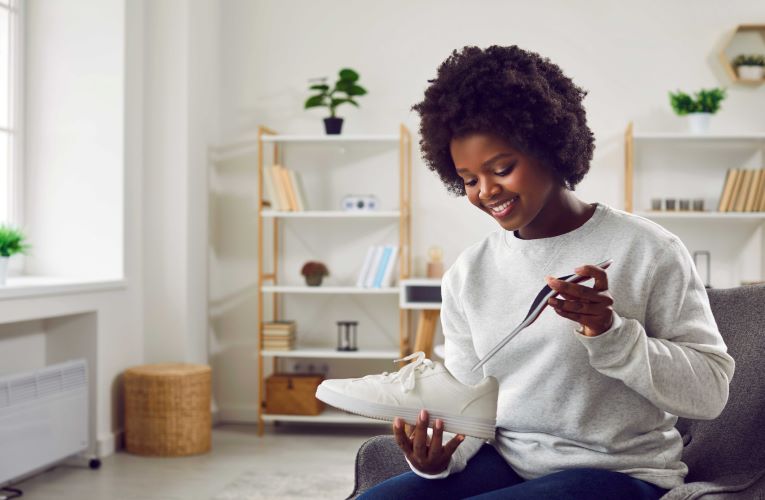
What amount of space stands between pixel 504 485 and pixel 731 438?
40cm

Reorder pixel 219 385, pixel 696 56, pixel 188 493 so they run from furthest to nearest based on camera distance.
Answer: pixel 219 385, pixel 696 56, pixel 188 493

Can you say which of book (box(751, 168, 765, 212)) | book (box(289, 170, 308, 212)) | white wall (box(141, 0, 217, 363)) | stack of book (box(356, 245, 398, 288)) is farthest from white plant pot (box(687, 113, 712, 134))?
white wall (box(141, 0, 217, 363))

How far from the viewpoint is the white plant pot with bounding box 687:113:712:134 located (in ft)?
13.4

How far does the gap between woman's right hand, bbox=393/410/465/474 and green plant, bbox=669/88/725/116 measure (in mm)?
3277

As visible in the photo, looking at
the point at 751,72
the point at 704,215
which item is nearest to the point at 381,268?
the point at 704,215

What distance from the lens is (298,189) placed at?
13.8 feet

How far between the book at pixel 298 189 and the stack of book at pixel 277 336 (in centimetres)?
60

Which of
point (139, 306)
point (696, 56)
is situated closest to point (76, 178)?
point (139, 306)

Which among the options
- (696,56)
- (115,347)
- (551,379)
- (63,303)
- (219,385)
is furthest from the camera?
(219,385)

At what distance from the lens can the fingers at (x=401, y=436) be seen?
1.25 meters

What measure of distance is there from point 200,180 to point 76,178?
2.25 ft

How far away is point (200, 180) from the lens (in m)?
4.35

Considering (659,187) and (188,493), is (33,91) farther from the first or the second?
(659,187)

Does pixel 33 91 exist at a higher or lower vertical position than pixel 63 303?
higher
